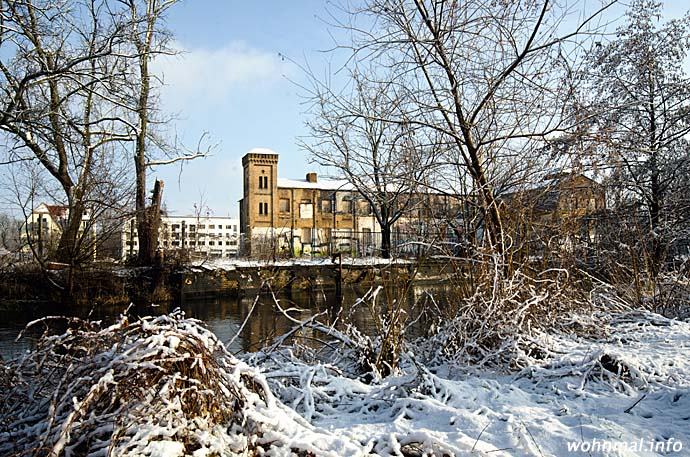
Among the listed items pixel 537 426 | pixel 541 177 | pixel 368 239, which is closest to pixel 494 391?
pixel 537 426

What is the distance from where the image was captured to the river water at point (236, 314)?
7.58m

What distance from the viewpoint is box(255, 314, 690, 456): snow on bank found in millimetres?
2457

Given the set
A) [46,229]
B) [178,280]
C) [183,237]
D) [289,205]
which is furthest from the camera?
[289,205]

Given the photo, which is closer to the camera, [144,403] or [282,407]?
[144,403]

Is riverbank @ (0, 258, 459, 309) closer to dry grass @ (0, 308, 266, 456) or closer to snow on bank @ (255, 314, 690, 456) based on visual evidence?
snow on bank @ (255, 314, 690, 456)

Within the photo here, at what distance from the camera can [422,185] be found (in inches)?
221

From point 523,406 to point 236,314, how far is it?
967 cm

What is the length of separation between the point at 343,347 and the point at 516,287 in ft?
5.48

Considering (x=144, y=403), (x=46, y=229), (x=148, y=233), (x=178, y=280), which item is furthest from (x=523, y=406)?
(x=46, y=229)

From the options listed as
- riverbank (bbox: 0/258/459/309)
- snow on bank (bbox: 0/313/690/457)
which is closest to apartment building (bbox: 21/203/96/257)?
riverbank (bbox: 0/258/459/309)

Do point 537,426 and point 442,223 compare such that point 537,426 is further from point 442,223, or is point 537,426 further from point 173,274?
point 173,274

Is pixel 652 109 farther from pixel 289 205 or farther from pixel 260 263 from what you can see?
pixel 289 205

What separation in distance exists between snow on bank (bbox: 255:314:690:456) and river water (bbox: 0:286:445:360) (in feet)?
9.34

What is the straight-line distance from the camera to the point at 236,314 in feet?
39.4
